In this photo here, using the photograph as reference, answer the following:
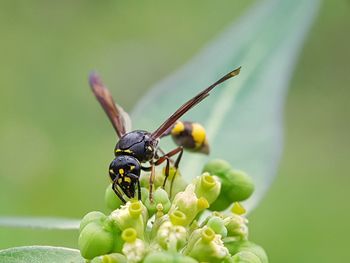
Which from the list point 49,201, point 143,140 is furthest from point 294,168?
point 143,140

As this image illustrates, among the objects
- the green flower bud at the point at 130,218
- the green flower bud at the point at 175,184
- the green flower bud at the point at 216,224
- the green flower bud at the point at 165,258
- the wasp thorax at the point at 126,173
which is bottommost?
the green flower bud at the point at 165,258

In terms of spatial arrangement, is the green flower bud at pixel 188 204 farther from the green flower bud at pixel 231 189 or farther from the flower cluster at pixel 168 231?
the green flower bud at pixel 231 189

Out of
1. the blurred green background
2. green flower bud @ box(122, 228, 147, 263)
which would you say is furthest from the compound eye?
the blurred green background

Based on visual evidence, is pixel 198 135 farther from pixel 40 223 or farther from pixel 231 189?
pixel 40 223

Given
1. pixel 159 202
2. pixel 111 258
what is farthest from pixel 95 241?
pixel 159 202

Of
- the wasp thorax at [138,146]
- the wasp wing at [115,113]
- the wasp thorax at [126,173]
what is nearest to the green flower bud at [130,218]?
the wasp thorax at [126,173]

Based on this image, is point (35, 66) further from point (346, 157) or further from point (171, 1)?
point (346, 157)
